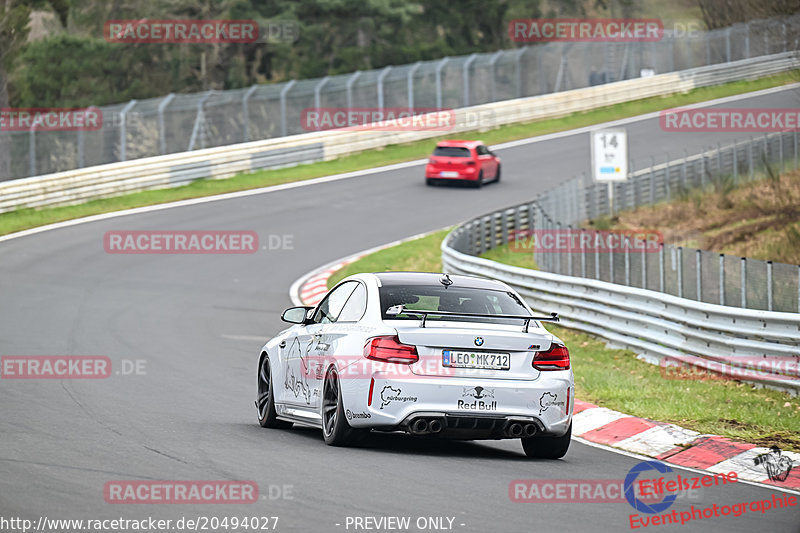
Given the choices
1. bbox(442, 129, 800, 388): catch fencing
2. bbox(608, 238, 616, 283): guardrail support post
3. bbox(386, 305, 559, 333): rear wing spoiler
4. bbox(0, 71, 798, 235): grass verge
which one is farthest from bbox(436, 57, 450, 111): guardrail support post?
bbox(386, 305, 559, 333): rear wing spoiler

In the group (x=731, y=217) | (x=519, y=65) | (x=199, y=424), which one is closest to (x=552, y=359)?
(x=199, y=424)

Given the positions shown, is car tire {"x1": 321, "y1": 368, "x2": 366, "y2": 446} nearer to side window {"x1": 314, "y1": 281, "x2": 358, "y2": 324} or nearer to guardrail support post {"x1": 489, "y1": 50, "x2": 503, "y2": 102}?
side window {"x1": 314, "y1": 281, "x2": 358, "y2": 324}

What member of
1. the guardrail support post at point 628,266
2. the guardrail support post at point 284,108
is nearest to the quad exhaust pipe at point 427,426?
the guardrail support post at point 628,266

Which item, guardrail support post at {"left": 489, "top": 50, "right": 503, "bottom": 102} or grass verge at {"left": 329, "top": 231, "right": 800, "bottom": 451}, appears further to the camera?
guardrail support post at {"left": 489, "top": 50, "right": 503, "bottom": 102}

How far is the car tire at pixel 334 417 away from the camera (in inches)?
381

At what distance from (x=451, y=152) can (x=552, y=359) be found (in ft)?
97.3

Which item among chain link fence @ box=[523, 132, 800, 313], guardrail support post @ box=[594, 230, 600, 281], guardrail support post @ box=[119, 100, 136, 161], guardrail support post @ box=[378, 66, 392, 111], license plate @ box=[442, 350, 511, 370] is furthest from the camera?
guardrail support post @ box=[378, 66, 392, 111]

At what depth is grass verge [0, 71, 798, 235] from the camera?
32.6 meters

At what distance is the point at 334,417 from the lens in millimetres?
9875

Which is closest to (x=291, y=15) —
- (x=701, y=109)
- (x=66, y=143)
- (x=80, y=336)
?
(x=701, y=109)

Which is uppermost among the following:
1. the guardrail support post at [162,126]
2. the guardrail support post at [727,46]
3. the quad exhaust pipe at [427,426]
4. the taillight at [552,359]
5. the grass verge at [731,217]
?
the guardrail support post at [727,46]

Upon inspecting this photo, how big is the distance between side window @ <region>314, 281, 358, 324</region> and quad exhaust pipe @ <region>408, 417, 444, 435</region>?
151 cm

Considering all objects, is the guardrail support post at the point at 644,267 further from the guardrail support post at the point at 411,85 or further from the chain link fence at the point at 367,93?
the guardrail support post at the point at 411,85

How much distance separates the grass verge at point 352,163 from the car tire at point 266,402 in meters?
15.9
